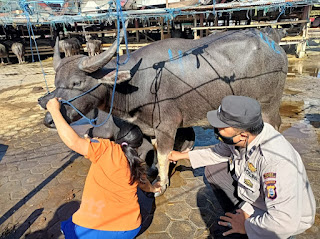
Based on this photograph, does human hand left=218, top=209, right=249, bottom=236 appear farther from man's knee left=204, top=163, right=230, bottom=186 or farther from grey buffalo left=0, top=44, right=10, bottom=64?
grey buffalo left=0, top=44, right=10, bottom=64

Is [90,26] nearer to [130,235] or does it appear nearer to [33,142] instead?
[33,142]

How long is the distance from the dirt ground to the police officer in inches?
38.5

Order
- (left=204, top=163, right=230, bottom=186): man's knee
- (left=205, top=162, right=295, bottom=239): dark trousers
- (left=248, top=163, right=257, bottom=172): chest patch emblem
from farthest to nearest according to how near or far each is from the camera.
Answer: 1. (left=204, top=163, right=230, bottom=186): man's knee
2. (left=205, top=162, right=295, bottom=239): dark trousers
3. (left=248, top=163, right=257, bottom=172): chest patch emblem

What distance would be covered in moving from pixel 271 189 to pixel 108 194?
1325mm

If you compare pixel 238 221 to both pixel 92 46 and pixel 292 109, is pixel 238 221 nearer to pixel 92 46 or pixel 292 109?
pixel 292 109

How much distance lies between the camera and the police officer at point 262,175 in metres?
1.54

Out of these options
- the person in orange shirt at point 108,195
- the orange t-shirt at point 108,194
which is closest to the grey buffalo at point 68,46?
the person in orange shirt at point 108,195

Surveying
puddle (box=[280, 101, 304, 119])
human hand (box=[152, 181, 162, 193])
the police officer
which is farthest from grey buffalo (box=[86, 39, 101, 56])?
the police officer

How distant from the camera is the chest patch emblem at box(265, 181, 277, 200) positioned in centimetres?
158

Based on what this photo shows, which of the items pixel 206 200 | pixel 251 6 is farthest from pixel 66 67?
pixel 251 6

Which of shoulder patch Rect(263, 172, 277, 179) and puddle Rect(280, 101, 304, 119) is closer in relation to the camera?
shoulder patch Rect(263, 172, 277, 179)

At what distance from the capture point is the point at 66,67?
9.04 ft

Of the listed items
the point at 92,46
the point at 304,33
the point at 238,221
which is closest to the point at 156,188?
the point at 238,221

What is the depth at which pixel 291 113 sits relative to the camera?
18.2ft
